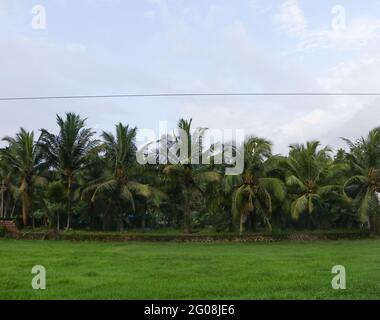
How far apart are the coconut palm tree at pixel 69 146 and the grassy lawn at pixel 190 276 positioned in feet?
29.0

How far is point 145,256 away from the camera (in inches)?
549

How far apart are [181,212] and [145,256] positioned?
11504 millimetres

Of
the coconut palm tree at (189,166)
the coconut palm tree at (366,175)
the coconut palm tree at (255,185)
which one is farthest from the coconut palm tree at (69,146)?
the coconut palm tree at (366,175)

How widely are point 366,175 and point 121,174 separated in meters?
10.7

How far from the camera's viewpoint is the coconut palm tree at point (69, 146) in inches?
885

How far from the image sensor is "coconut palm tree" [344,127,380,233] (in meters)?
21.7

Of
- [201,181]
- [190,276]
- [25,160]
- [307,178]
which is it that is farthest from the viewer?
[25,160]

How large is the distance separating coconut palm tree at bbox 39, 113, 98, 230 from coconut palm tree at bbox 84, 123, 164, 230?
842mm

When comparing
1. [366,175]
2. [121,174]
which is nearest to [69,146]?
[121,174]

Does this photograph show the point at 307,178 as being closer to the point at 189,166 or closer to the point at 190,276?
the point at 189,166

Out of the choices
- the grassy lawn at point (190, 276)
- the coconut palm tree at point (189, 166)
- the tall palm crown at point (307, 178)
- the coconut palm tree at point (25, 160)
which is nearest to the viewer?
the grassy lawn at point (190, 276)

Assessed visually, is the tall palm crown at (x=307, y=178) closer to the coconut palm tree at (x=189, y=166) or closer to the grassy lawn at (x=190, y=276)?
the coconut palm tree at (x=189, y=166)

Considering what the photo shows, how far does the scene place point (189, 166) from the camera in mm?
21453
